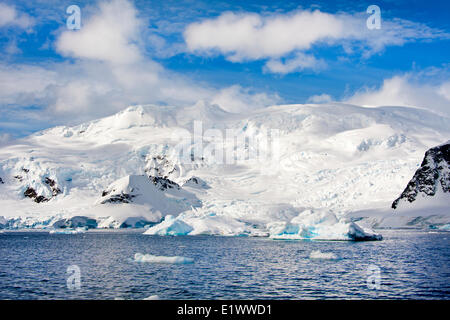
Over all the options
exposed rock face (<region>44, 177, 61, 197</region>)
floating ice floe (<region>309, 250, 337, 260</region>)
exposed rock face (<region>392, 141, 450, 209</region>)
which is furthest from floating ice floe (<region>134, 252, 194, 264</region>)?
exposed rock face (<region>44, 177, 61, 197</region>)

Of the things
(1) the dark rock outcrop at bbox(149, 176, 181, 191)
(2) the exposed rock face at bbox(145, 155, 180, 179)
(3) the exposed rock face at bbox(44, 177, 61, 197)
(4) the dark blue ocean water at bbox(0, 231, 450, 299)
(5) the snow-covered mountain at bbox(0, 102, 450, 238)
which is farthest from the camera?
(2) the exposed rock face at bbox(145, 155, 180, 179)

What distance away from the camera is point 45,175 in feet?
512

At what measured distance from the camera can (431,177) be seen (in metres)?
120

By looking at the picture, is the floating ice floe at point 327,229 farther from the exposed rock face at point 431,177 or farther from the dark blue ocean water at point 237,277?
Result: the exposed rock face at point 431,177

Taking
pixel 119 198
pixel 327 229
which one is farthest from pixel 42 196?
pixel 327 229

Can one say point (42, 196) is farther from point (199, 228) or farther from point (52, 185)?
point (199, 228)

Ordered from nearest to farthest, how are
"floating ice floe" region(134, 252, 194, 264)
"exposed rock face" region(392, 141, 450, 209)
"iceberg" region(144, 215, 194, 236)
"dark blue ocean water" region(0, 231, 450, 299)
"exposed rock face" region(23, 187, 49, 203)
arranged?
1. "dark blue ocean water" region(0, 231, 450, 299)
2. "floating ice floe" region(134, 252, 194, 264)
3. "iceberg" region(144, 215, 194, 236)
4. "exposed rock face" region(392, 141, 450, 209)
5. "exposed rock face" region(23, 187, 49, 203)

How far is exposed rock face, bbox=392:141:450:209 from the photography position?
11725 cm

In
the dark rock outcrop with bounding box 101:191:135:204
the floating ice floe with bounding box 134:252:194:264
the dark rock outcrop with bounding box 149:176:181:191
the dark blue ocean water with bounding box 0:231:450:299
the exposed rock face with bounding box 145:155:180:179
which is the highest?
the exposed rock face with bounding box 145:155:180:179

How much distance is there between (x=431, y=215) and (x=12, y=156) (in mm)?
137192

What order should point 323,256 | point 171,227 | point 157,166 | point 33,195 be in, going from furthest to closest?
1. point 157,166
2. point 33,195
3. point 171,227
4. point 323,256

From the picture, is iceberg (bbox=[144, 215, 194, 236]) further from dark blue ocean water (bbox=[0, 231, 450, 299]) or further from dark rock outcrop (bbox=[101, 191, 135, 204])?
dark rock outcrop (bbox=[101, 191, 135, 204])
